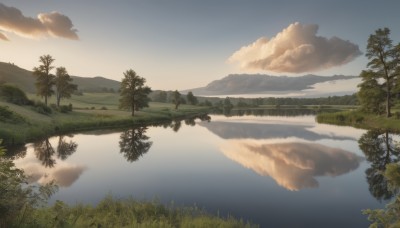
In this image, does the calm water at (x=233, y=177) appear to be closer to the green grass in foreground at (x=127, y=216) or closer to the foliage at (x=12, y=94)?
the green grass in foreground at (x=127, y=216)

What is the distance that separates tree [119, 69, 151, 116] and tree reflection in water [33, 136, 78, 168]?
32.6 meters

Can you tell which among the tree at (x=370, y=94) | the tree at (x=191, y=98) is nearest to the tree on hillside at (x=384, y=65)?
the tree at (x=370, y=94)

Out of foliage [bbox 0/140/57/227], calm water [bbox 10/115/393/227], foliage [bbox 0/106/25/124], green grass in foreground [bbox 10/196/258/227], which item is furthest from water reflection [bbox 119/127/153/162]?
foliage [bbox 0/140/57/227]

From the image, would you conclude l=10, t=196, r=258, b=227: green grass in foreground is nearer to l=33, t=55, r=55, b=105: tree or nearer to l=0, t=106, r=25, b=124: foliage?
l=0, t=106, r=25, b=124: foliage

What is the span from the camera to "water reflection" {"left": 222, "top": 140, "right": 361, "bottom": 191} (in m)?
20.0

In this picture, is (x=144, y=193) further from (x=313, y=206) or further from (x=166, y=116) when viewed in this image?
(x=166, y=116)

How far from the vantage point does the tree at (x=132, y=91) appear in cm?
6850

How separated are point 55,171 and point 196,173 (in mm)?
11085

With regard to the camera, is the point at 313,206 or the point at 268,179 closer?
the point at 313,206

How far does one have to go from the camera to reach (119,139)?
3925 centimetres

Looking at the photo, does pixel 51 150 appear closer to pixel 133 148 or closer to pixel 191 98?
pixel 133 148

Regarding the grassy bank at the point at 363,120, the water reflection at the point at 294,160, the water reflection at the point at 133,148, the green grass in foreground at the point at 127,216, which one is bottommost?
the water reflection at the point at 133,148

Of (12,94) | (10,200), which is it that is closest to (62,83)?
(12,94)

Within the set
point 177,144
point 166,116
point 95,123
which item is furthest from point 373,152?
point 166,116
